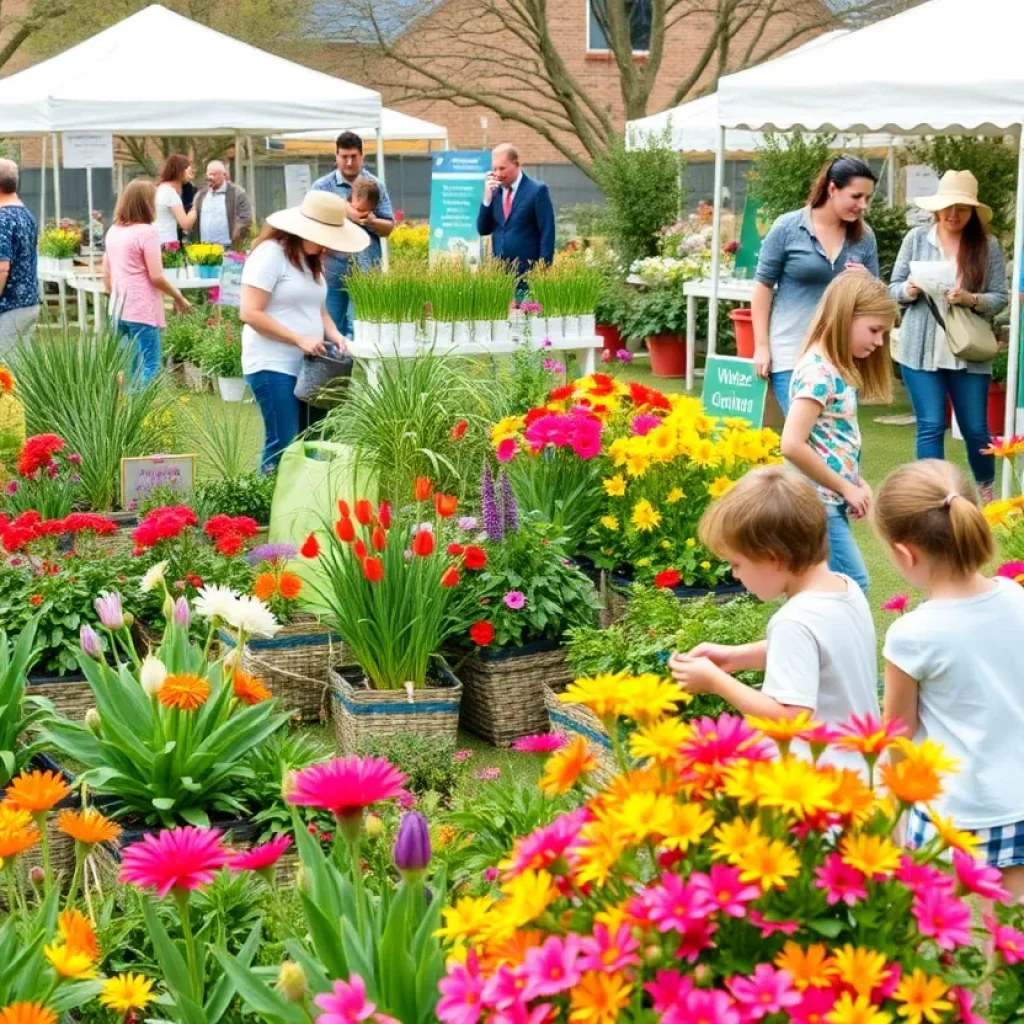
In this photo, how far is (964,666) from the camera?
9.48 feet

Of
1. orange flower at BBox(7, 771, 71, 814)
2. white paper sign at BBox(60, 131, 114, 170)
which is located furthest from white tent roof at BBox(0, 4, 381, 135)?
orange flower at BBox(7, 771, 71, 814)

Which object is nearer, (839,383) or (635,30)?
(839,383)

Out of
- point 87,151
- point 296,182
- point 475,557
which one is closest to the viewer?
point 475,557

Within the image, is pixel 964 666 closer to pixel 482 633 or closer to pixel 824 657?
pixel 824 657

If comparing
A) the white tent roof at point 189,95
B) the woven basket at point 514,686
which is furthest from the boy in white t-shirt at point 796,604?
the white tent roof at point 189,95

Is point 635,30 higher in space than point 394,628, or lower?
higher

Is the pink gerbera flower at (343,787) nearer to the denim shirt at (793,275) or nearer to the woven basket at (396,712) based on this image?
the woven basket at (396,712)

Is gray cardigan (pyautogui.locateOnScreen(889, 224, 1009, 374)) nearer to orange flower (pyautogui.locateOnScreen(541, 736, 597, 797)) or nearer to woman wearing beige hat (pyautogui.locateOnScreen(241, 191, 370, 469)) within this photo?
woman wearing beige hat (pyautogui.locateOnScreen(241, 191, 370, 469))

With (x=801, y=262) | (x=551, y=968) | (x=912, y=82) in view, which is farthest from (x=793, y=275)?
(x=551, y=968)

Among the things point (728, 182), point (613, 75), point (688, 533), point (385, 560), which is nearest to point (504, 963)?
point (385, 560)

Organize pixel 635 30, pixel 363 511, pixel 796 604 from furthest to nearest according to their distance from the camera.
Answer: pixel 635 30
pixel 363 511
pixel 796 604

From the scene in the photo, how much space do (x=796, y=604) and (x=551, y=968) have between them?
1477 millimetres

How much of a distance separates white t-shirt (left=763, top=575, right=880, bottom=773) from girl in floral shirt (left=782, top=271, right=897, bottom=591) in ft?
5.13

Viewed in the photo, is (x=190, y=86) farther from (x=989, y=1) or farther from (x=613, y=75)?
(x=613, y=75)
